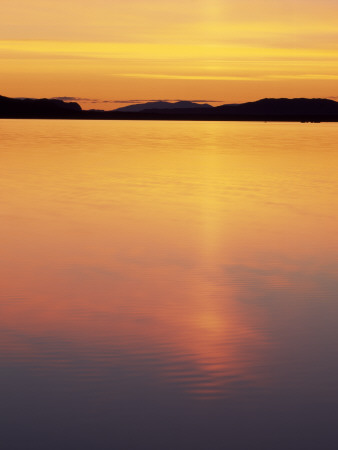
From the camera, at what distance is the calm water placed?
787cm

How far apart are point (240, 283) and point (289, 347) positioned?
13.5 ft

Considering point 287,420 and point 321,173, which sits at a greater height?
point 287,420

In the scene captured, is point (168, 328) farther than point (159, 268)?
No

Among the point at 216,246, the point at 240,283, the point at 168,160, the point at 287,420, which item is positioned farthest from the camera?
the point at 168,160

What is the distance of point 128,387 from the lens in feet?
28.9

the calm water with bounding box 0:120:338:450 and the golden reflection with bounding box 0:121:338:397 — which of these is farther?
the golden reflection with bounding box 0:121:338:397

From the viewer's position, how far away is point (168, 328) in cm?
1123

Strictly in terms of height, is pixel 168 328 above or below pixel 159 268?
above

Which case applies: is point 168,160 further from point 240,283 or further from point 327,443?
point 327,443

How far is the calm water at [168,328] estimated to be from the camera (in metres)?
7.87

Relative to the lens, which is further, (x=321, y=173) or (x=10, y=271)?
(x=321, y=173)

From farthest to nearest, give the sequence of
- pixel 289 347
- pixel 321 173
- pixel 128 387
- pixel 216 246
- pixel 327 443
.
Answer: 1. pixel 321 173
2. pixel 216 246
3. pixel 289 347
4. pixel 128 387
5. pixel 327 443

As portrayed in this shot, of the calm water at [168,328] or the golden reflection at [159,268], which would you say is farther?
the golden reflection at [159,268]

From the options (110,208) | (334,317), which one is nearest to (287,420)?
(334,317)
